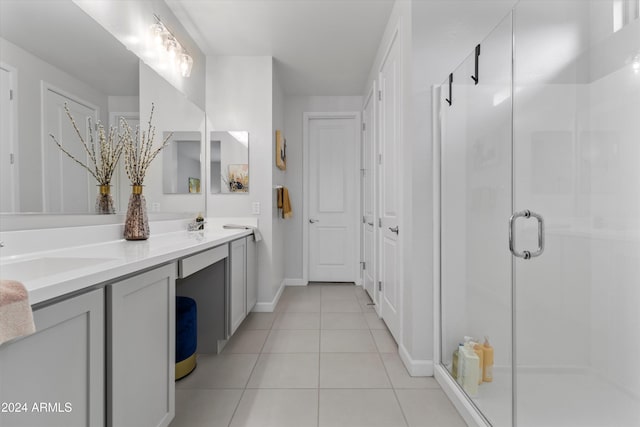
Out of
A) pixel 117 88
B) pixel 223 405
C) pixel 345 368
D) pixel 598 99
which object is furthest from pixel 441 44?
pixel 223 405

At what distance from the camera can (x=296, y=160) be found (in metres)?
4.18

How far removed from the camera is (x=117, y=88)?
5.73 ft

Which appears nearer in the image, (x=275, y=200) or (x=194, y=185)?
(x=194, y=185)

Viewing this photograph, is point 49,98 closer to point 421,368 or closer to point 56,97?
point 56,97

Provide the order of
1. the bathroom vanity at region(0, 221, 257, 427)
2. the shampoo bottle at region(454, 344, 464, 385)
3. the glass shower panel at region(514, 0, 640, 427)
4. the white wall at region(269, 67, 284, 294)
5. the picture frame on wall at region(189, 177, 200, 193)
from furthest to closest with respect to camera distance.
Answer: the white wall at region(269, 67, 284, 294) → the picture frame on wall at region(189, 177, 200, 193) → the shampoo bottle at region(454, 344, 464, 385) → the glass shower panel at region(514, 0, 640, 427) → the bathroom vanity at region(0, 221, 257, 427)

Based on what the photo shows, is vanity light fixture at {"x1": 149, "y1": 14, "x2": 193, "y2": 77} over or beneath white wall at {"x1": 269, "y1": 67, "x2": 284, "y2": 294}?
over

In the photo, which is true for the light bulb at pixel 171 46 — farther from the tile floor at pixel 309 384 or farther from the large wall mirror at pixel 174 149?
the tile floor at pixel 309 384

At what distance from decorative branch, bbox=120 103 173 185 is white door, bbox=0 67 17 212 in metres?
0.57

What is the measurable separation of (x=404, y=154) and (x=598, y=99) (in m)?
0.98

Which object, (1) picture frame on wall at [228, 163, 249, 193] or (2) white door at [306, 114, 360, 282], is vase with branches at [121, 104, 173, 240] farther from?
(2) white door at [306, 114, 360, 282]

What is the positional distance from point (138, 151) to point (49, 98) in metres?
0.62

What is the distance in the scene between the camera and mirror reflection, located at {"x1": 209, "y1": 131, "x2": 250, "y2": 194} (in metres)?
3.11

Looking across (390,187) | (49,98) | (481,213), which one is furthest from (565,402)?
(49,98)

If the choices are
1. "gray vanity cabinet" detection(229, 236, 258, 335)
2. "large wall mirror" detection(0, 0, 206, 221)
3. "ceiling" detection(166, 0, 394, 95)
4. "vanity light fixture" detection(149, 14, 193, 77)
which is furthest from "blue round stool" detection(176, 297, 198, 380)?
"ceiling" detection(166, 0, 394, 95)
